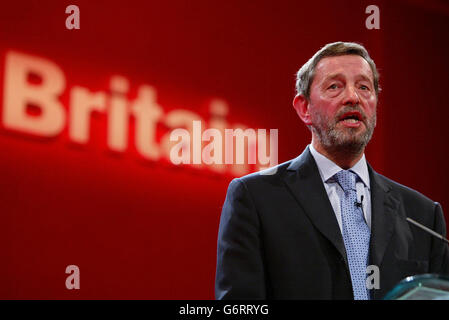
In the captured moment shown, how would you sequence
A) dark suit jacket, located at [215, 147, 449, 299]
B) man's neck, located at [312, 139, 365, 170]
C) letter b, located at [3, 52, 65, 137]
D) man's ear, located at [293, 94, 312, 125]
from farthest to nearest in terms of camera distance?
letter b, located at [3, 52, 65, 137] < man's ear, located at [293, 94, 312, 125] < man's neck, located at [312, 139, 365, 170] < dark suit jacket, located at [215, 147, 449, 299]

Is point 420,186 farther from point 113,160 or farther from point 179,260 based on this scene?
point 113,160

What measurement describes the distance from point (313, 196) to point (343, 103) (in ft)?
1.01

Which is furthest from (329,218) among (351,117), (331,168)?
(351,117)

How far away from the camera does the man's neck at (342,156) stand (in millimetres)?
1874

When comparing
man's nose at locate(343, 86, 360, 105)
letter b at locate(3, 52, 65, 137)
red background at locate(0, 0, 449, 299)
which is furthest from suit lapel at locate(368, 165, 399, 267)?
letter b at locate(3, 52, 65, 137)

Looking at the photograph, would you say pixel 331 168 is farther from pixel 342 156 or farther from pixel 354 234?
pixel 354 234

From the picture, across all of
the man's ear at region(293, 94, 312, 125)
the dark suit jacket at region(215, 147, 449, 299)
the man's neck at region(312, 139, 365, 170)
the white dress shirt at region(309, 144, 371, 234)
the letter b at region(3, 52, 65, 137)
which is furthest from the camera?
the letter b at region(3, 52, 65, 137)

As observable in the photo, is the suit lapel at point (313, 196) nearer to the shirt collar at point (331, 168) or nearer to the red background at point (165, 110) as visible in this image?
the shirt collar at point (331, 168)

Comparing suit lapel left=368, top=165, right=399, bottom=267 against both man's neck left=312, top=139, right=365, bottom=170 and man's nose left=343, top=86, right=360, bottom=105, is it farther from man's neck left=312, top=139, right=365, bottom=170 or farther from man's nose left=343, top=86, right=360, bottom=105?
man's nose left=343, top=86, right=360, bottom=105

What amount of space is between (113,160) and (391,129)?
1.74 m

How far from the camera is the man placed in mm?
1618

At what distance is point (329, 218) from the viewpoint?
5.51ft

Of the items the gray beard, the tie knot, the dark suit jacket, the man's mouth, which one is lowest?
the dark suit jacket
